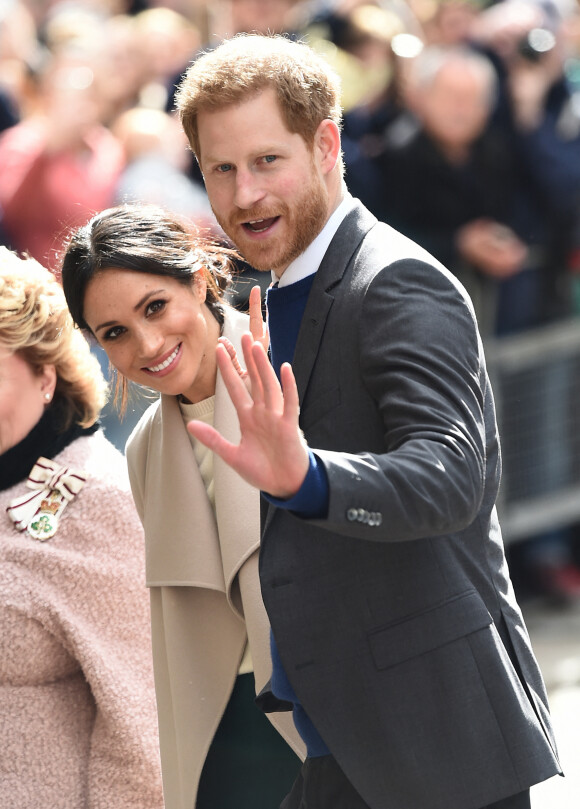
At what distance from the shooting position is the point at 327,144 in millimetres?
2090

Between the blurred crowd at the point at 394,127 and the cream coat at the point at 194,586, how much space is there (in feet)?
7.19

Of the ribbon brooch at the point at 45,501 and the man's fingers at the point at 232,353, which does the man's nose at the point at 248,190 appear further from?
the ribbon brooch at the point at 45,501

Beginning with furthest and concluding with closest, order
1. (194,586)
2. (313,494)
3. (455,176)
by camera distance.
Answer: (455,176)
(194,586)
(313,494)

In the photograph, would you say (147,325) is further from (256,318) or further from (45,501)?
(45,501)

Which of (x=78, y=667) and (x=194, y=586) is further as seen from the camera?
(x=78, y=667)

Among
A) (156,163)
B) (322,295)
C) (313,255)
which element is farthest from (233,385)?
(156,163)

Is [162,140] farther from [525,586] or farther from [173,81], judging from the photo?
[525,586]

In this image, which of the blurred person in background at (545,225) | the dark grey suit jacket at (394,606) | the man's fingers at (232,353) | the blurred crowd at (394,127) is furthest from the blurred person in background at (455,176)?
the dark grey suit jacket at (394,606)

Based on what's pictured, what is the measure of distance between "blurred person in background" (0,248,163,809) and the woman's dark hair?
12.1 inches

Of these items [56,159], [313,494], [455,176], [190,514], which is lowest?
[455,176]

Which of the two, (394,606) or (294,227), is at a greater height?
(294,227)

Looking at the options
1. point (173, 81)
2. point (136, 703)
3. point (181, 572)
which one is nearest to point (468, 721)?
point (181, 572)

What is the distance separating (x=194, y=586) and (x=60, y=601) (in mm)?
321

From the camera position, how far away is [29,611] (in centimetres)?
270
